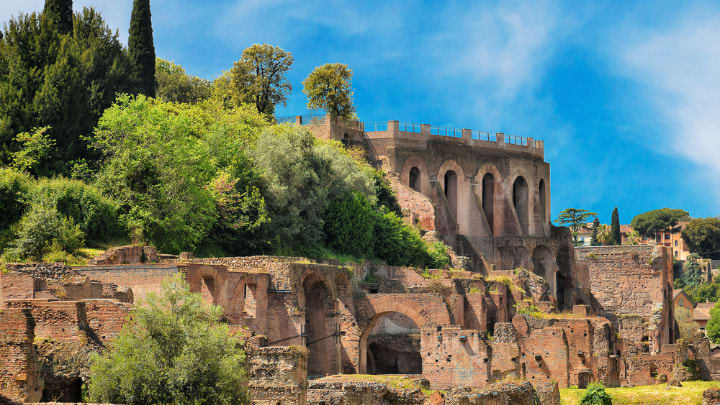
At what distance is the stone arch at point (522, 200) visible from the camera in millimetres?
74562

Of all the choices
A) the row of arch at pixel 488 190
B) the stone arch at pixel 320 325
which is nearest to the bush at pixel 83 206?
the stone arch at pixel 320 325

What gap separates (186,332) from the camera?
919 inches

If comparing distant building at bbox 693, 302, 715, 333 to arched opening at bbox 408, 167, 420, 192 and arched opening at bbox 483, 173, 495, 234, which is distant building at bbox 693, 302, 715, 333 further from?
arched opening at bbox 408, 167, 420, 192

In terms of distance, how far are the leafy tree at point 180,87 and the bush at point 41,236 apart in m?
25.9

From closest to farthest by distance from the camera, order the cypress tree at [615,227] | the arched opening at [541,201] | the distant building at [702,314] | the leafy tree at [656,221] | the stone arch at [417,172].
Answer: the stone arch at [417,172] → the arched opening at [541,201] → the distant building at [702,314] → the cypress tree at [615,227] → the leafy tree at [656,221]

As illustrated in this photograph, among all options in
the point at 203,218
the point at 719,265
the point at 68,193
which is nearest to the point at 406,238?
the point at 203,218

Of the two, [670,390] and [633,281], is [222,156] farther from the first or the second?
[633,281]

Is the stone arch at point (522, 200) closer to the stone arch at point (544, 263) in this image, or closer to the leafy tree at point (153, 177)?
the stone arch at point (544, 263)

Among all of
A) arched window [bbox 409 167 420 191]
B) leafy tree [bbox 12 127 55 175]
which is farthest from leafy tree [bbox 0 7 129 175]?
arched window [bbox 409 167 420 191]

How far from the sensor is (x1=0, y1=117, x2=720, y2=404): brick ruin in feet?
82.2

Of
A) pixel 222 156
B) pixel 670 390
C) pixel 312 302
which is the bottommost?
pixel 670 390

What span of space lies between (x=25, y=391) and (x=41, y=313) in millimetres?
3117

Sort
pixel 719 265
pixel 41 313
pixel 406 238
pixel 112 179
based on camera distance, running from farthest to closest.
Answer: pixel 719 265 < pixel 406 238 < pixel 112 179 < pixel 41 313

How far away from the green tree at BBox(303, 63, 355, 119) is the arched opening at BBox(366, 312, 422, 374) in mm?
21785
